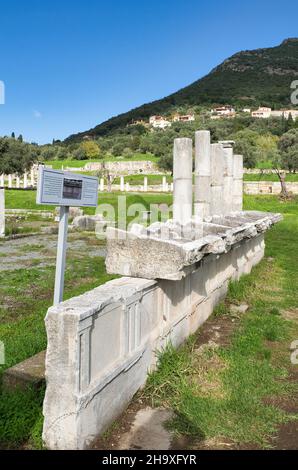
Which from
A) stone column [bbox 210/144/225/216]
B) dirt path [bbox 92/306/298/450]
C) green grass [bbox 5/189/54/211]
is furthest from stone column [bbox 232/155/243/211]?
green grass [bbox 5/189/54/211]

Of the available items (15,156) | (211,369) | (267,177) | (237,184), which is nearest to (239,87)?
(267,177)

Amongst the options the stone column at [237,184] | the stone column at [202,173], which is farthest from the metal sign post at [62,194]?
the stone column at [237,184]

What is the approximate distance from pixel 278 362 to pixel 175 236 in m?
1.99

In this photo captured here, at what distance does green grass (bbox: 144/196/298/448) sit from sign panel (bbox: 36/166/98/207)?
1.92 m

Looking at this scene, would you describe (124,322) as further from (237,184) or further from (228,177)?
(237,184)

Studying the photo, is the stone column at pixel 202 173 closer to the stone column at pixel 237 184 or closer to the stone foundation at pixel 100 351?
the stone column at pixel 237 184

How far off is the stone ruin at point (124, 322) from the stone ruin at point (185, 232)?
0.01 m

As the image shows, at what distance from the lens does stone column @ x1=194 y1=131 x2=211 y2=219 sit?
458 inches

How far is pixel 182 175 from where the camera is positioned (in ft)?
35.4

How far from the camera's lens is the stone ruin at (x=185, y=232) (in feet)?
16.0

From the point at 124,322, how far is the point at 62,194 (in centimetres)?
138

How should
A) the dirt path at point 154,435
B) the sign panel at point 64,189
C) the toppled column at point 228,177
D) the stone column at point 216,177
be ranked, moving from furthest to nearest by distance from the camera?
→ 1. the toppled column at point 228,177
2. the stone column at point 216,177
3. the sign panel at point 64,189
4. the dirt path at point 154,435

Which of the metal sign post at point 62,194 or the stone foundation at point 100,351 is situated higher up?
the metal sign post at point 62,194

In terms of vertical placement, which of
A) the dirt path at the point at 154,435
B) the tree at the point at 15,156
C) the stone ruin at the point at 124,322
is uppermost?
the tree at the point at 15,156
